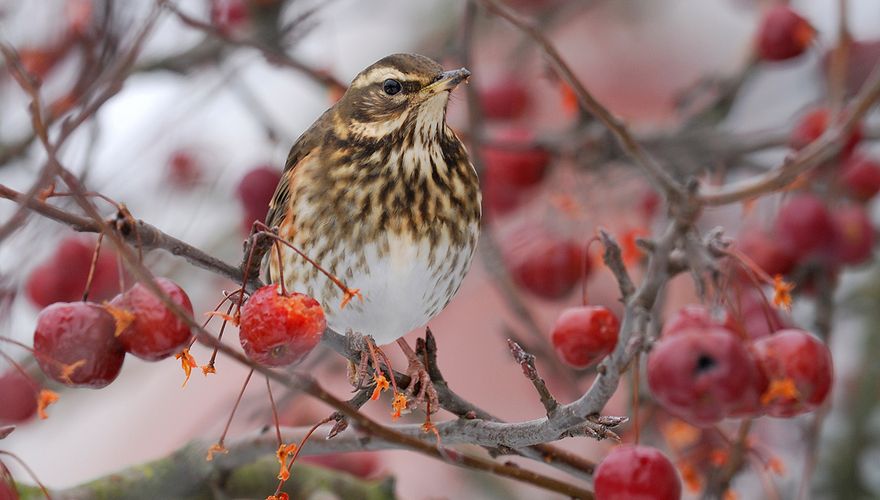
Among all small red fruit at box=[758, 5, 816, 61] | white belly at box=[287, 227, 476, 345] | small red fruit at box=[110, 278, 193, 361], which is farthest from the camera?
small red fruit at box=[758, 5, 816, 61]

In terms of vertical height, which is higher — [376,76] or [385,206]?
[376,76]

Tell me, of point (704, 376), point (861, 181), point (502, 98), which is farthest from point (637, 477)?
point (502, 98)

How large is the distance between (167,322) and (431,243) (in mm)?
733

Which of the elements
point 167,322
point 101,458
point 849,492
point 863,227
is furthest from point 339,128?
point 101,458

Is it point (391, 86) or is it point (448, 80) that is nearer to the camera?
point (448, 80)

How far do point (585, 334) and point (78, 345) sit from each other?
760 millimetres

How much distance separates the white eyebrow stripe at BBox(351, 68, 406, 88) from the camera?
1.99 meters

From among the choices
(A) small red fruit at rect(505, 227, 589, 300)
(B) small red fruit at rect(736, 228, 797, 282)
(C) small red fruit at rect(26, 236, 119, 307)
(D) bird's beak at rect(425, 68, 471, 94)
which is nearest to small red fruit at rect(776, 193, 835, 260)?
(B) small red fruit at rect(736, 228, 797, 282)

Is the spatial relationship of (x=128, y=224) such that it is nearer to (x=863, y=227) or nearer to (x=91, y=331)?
(x=91, y=331)

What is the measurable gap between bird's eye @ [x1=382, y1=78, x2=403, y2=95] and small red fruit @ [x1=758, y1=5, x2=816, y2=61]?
1.12 m

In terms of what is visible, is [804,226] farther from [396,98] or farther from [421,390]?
[421,390]

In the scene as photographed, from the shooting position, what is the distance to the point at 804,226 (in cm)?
239

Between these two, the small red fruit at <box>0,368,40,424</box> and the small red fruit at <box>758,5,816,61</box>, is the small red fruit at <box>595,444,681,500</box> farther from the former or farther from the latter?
the small red fruit at <box>758,5,816,61</box>


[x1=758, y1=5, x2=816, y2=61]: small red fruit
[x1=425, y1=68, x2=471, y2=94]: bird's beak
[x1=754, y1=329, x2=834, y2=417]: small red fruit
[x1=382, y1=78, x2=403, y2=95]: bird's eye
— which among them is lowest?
[x1=754, y1=329, x2=834, y2=417]: small red fruit
